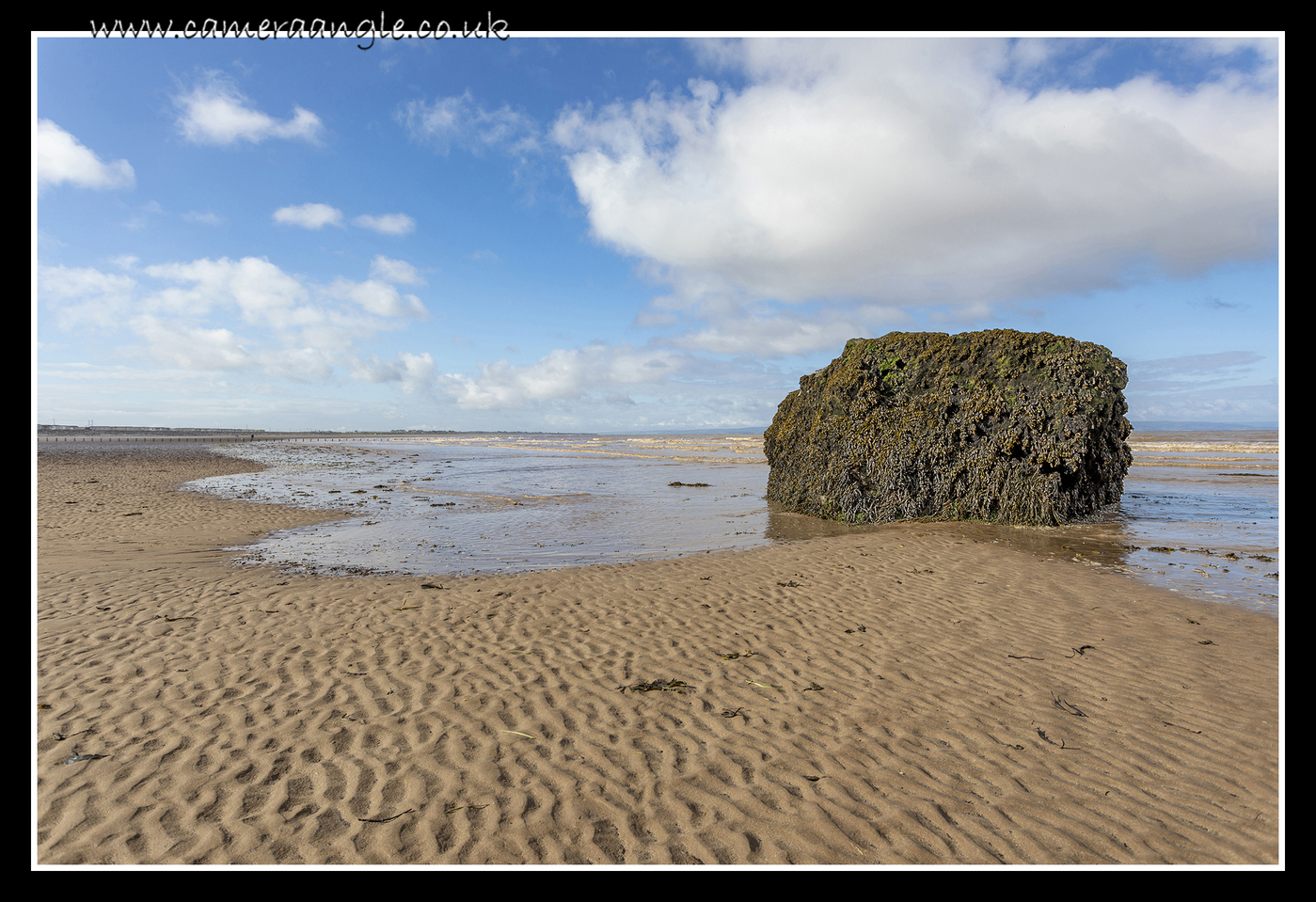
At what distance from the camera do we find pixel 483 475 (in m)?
32.0

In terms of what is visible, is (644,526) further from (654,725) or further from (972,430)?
(654,725)

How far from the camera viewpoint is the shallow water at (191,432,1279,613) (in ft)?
36.3

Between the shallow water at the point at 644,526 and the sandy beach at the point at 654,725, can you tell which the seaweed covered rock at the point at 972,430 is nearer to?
the shallow water at the point at 644,526

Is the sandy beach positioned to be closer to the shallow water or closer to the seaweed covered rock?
the shallow water

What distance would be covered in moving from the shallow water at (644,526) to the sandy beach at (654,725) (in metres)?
2.38

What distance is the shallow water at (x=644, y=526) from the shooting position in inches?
436

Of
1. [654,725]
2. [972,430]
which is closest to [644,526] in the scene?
[972,430]

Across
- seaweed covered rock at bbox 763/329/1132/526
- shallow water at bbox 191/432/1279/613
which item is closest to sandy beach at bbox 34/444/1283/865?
shallow water at bbox 191/432/1279/613

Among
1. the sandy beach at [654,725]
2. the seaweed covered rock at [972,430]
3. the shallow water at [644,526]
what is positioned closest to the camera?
the sandy beach at [654,725]

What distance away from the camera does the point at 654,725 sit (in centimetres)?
485

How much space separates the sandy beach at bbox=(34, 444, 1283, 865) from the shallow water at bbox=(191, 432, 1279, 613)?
7.82 ft

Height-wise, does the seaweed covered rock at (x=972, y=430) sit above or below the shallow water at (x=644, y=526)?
above

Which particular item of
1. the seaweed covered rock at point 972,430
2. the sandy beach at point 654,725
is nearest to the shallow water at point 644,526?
the seaweed covered rock at point 972,430

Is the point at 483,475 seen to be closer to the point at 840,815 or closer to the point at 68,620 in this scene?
the point at 68,620
